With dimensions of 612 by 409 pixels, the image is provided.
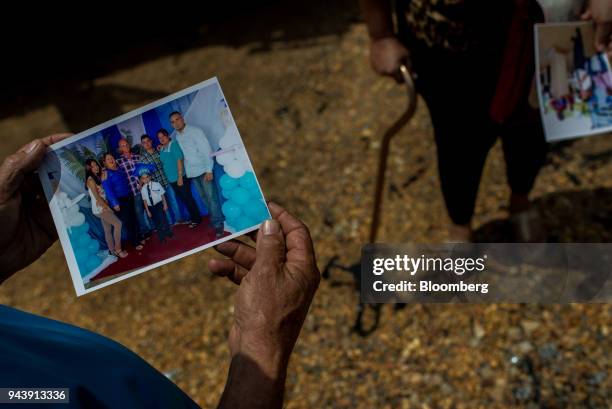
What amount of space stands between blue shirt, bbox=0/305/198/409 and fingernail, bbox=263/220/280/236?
464 mm

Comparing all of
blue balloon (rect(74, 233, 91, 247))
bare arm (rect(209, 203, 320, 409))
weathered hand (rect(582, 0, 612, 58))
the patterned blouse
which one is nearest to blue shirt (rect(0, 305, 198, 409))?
bare arm (rect(209, 203, 320, 409))

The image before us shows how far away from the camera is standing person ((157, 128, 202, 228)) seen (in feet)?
5.03

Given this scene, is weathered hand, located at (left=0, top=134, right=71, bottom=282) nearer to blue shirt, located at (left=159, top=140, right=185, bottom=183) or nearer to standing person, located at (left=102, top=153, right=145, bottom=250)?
standing person, located at (left=102, top=153, right=145, bottom=250)

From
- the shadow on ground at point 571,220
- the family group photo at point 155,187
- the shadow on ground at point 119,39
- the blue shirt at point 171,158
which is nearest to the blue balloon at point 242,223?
the family group photo at point 155,187

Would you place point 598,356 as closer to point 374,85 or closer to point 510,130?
point 510,130

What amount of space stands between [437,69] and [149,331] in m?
1.95

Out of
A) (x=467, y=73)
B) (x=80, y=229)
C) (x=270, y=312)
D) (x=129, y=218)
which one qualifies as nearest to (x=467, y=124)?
(x=467, y=73)

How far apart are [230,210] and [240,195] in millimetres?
52

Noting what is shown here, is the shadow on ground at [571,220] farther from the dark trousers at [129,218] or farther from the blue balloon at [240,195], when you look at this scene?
the dark trousers at [129,218]

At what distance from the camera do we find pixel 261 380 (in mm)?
1206

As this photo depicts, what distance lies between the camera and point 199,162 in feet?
5.05

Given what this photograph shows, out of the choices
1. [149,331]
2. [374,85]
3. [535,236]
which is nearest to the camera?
[535,236]

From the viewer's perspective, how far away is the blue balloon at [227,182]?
1.53m

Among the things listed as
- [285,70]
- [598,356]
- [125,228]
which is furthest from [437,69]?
[285,70]
